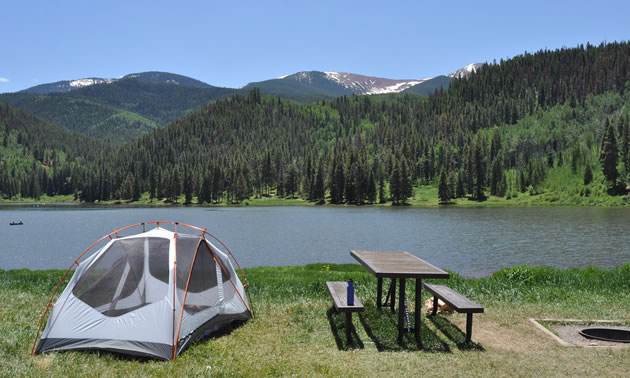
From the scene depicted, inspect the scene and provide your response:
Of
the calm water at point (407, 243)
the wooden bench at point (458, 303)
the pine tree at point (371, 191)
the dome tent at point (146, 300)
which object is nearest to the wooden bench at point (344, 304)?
the wooden bench at point (458, 303)

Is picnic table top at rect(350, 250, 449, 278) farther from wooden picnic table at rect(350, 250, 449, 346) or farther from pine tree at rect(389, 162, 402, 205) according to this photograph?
pine tree at rect(389, 162, 402, 205)

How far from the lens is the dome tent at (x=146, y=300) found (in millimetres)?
11109

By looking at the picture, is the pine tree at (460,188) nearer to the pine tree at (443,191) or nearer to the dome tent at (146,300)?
the pine tree at (443,191)

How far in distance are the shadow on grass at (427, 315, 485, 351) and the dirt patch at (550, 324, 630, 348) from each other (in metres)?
2.57

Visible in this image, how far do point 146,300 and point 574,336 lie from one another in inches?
457

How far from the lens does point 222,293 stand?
1341 centimetres

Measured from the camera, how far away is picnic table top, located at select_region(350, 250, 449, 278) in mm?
11109

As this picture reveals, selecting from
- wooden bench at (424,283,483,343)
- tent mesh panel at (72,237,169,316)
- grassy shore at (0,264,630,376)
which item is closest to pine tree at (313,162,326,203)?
grassy shore at (0,264,630,376)

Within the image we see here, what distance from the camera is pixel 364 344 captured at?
1166cm

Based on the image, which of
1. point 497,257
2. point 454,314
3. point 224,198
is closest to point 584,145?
point 224,198

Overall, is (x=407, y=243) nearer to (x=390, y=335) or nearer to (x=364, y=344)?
(x=390, y=335)

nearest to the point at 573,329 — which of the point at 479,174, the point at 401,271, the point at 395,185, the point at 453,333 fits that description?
the point at 453,333

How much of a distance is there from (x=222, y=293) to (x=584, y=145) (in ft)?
621

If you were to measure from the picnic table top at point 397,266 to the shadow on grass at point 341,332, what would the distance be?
6.29 feet
